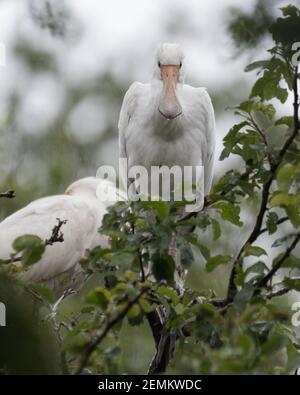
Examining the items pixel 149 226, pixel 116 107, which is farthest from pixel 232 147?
pixel 116 107

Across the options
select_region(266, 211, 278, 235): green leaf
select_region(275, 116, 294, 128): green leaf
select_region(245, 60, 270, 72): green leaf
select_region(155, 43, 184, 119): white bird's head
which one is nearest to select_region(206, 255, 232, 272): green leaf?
select_region(266, 211, 278, 235): green leaf

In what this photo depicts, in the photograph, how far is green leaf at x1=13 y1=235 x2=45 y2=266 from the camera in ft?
7.54

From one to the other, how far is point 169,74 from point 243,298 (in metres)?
2.56

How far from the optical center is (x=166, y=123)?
16.7 ft

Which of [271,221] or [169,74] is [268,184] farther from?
[169,74]

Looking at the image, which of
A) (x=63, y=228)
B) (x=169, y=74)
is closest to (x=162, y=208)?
(x=169, y=74)

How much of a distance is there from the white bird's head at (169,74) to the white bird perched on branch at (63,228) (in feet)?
4.41

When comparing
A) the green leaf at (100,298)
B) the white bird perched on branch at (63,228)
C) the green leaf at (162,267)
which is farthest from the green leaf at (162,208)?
the white bird perched on branch at (63,228)

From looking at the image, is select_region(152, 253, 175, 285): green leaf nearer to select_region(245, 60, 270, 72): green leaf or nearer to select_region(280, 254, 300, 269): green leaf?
select_region(280, 254, 300, 269): green leaf

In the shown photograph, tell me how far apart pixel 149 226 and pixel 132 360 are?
435 cm

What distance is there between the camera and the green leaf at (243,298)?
2520 millimetres

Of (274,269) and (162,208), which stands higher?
(162,208)

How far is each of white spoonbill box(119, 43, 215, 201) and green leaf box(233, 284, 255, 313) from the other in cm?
243

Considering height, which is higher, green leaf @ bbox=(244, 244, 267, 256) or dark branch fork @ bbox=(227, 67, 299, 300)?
dark branch fork @ bbox=(227, 67, 299, 300)
